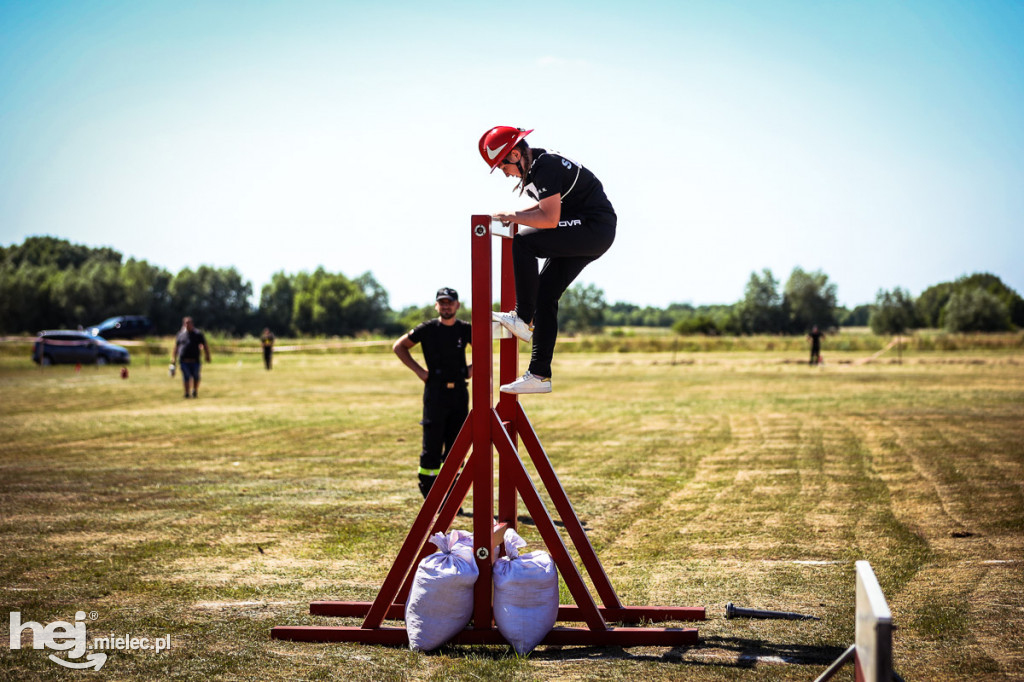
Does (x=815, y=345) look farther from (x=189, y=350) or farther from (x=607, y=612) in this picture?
(x=607, y=612)

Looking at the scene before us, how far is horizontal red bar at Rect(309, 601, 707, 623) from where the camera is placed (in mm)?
5516

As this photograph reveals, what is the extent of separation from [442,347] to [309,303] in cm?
12307

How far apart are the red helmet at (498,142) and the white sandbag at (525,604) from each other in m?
2.45

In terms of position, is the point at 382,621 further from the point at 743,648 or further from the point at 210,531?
the point at 210,531

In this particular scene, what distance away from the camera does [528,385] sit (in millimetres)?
5234

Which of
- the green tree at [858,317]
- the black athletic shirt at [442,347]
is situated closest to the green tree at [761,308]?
the green tree at [858,317]

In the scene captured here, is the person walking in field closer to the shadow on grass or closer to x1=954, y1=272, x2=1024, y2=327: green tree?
the shadow on grass

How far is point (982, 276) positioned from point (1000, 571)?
15625cm

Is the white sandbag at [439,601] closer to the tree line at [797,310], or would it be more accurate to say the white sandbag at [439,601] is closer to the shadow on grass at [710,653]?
the shadow on grass at [710,653]

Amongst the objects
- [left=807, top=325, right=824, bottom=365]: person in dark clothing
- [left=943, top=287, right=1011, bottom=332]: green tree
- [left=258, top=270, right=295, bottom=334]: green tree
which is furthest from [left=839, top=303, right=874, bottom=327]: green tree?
[left=807, top=325, right=824, bottom=365]: person in dark clothing

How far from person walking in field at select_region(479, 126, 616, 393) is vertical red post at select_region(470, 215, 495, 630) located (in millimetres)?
198

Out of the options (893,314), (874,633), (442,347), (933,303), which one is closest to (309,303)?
(893,314)

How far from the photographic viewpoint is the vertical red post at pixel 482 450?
496 centimetres

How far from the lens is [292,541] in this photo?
823 centimetres
